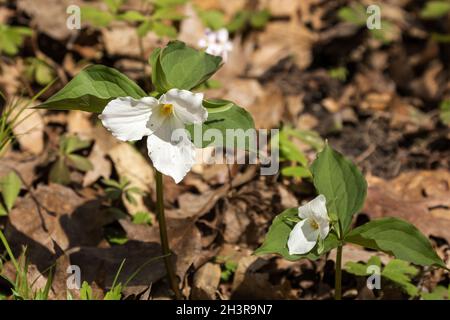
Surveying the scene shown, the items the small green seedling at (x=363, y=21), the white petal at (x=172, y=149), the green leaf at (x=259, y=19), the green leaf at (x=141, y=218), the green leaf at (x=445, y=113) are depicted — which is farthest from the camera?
the green leaf at (x=259, y=19)

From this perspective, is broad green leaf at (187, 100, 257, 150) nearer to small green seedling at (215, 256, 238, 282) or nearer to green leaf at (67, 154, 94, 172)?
small green seedling at (215, 256, 238, 282)

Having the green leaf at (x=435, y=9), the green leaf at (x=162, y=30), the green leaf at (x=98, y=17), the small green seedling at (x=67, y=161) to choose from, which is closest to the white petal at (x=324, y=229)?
the small green seedling at (x=67, y=161)

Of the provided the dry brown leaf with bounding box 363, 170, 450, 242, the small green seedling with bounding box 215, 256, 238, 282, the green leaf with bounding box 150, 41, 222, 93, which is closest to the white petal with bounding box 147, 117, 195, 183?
the green leaf with bounding box 150, 41, 222, 93

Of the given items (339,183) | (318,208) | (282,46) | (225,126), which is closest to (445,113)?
(282,46)

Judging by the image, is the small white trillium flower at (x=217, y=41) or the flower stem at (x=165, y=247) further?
the small white trillium flower at (x=217, y=41)

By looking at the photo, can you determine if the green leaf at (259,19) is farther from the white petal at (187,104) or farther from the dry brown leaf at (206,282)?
the white petal at (187,104)

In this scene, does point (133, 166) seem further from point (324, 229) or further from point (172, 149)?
point (324, 229)
